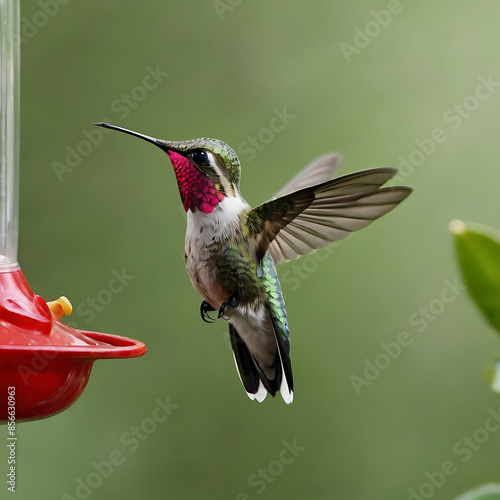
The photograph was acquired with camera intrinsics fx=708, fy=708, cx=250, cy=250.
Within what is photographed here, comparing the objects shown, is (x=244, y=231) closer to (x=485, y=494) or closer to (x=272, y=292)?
(x=272, y=292)

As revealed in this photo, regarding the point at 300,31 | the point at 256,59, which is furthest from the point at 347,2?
the point at 256,59

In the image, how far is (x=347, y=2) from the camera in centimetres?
416

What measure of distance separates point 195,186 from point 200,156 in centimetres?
7

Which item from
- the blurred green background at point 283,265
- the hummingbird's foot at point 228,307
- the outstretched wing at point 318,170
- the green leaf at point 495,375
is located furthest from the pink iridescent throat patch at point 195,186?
the blurred green background at point 283,265

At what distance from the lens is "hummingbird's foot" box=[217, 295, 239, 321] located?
177cm

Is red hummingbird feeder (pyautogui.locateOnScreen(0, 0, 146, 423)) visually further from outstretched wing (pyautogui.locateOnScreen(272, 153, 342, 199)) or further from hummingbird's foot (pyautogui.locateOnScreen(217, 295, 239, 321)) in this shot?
outstretched wing (pyautogui.locateOnScreen(272, 153, 342, 199))

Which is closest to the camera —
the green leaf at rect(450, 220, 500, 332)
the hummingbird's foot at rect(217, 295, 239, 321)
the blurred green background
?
the green leaf at rect(450, 220, 500, 332)

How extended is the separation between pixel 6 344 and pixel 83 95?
2.83 metres

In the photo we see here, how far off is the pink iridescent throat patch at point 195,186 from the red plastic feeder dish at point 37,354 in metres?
0.41

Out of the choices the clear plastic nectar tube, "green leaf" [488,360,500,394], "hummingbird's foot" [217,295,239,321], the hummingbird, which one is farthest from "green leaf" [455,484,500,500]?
the clear plastic nectar tube

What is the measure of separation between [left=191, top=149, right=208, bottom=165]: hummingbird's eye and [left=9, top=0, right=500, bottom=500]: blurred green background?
209 cm

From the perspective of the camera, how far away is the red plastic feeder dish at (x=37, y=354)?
1262mm

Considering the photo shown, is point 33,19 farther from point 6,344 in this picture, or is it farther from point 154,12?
point 6,344

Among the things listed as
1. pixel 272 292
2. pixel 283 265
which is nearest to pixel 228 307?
pixel 272 292
